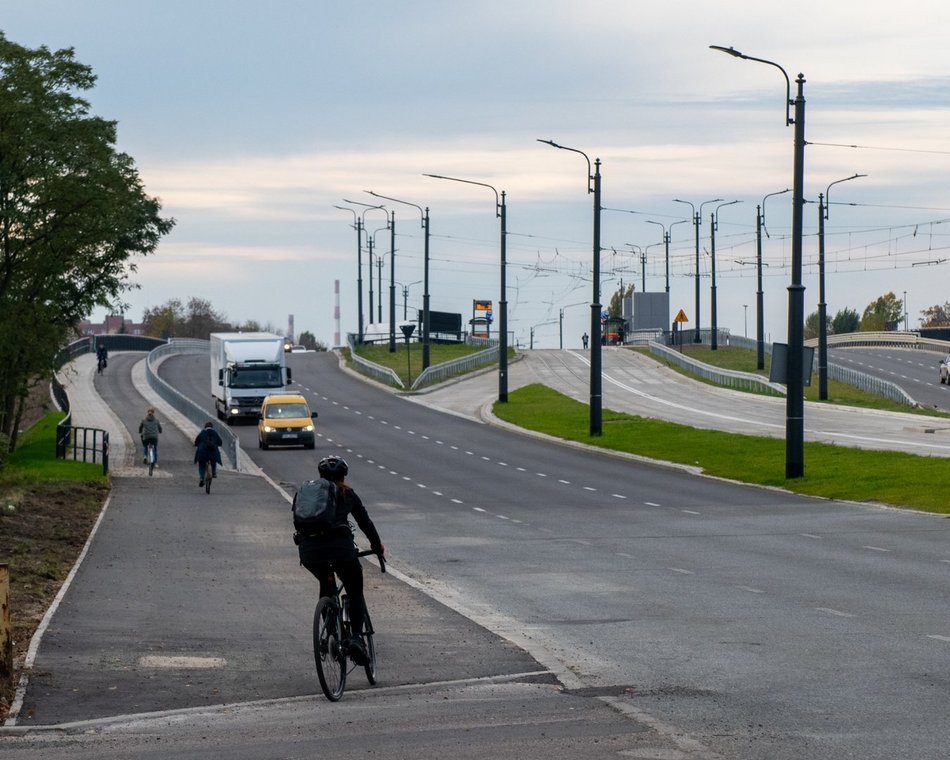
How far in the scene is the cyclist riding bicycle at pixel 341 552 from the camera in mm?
Answer: 10805

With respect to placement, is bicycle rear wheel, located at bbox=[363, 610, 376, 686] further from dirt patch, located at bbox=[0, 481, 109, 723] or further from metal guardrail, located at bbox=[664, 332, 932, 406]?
metal guardrail, located at bbox=[664, 332, 932, 406]

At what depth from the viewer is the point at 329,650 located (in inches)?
410

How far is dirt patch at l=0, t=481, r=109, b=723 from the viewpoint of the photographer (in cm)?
1413

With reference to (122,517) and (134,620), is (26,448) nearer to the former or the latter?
(122,517)

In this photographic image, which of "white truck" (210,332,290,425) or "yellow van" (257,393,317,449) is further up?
"white truck" (210,332,290,425)

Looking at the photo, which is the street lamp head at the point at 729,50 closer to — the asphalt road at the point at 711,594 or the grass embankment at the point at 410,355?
the asphalt road at the point at 711,594

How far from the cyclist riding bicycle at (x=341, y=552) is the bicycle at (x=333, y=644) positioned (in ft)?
0.19

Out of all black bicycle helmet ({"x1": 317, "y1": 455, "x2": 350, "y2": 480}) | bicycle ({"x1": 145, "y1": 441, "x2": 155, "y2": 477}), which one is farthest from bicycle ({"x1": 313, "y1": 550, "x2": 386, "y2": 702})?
bicycle ({"x1": 145, "y1": 441, "x2": 155, "y2": 477})

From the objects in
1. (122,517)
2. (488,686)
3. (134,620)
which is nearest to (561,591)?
(134,620)

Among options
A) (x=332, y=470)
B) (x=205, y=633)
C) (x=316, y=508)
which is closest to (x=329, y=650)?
(x=316, y=508)

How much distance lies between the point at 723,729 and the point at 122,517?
20.6 metres

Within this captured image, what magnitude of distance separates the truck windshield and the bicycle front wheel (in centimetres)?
4947

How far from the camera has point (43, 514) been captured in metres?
27.4

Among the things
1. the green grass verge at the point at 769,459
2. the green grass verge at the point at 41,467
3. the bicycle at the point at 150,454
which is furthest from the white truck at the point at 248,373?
the bicycle at the point at 150,454
